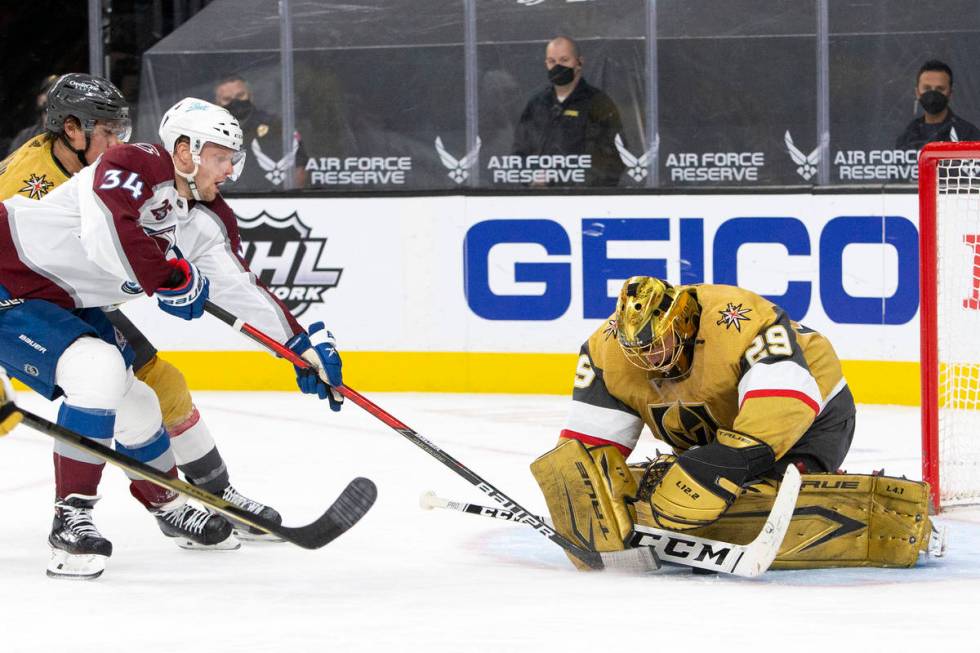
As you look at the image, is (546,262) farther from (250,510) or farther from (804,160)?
(250,510)

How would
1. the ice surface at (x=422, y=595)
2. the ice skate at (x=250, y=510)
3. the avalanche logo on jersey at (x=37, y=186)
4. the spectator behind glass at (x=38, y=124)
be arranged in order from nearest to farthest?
the ice surface at (x=422, y=595)
the avalanche logo on jersey at (x=37, y=186)
the ice skate at (x=250, y=510)
the spectator behind glass at (x=38, y=124)

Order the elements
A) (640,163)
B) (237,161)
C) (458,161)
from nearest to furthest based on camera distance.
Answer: (237,161)
(640,163)
(458,161)

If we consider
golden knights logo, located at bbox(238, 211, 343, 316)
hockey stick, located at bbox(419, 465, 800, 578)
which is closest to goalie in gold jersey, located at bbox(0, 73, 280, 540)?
hockey stick, located at bbox(419, 465, 800, 578)

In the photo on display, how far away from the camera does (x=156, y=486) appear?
3.77 meters

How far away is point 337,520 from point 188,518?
41cm

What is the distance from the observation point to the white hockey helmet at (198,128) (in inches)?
135

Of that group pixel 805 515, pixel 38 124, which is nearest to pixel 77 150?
pixel 805 515

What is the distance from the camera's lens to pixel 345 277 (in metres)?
6.81

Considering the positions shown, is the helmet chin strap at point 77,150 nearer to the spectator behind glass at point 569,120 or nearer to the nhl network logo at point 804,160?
the spectator behind glass at point 569,120

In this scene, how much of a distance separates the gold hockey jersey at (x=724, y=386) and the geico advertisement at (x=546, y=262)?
262cm

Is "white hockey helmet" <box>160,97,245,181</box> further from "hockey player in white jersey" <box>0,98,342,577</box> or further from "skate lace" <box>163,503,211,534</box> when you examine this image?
"skate lace" <box>163,503,211,534</box>

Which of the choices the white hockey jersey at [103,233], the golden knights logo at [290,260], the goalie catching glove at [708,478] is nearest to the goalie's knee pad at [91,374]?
the white hockey jersey at [103,233]

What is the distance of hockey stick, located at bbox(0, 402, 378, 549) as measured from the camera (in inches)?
128

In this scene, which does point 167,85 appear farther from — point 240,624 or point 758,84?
point 240,624
